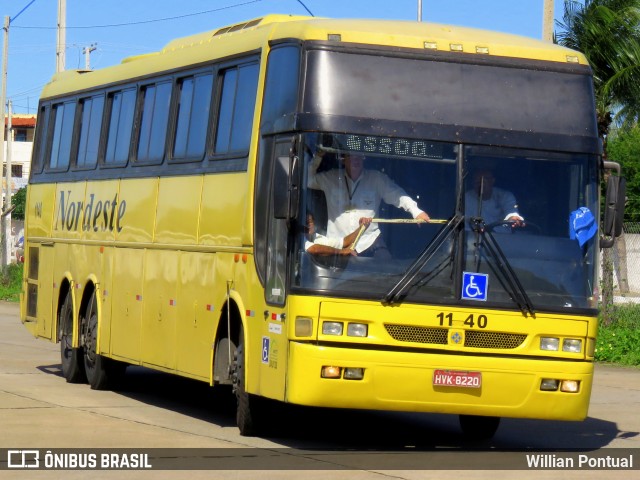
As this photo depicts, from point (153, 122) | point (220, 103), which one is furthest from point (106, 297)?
point (220, 103)

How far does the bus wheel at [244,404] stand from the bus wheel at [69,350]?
210 inches

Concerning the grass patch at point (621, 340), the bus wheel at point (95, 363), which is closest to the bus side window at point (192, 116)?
the bus wheel at point (95, 363)

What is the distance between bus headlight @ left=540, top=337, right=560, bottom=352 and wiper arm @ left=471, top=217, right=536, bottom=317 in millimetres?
257

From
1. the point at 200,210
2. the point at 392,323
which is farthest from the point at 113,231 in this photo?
the point at 392,323

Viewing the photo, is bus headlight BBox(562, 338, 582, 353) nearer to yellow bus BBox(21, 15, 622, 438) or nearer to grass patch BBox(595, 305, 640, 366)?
yellow bus BBox(21, 15, 622, 438)

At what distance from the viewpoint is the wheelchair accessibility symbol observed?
11414 mm

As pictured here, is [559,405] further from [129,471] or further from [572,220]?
[129,471]

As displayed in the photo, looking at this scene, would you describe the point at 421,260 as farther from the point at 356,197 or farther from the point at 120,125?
the point at 120,125

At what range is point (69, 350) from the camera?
1789cm

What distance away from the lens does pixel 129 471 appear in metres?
10.3

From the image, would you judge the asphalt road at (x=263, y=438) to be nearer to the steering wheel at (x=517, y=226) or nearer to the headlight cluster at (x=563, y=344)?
the headlight cluster at (x=563, y=344)

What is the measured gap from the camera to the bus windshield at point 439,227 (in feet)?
37.0

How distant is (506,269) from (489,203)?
541 mm

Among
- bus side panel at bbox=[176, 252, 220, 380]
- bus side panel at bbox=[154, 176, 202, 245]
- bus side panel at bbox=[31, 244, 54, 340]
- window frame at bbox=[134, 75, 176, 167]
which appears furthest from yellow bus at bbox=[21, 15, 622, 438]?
bus side panel at bbox=[31, 244, 54, 340]
